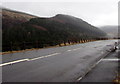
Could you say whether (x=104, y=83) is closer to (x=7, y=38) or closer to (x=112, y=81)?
Answer: (x=112, y=81)

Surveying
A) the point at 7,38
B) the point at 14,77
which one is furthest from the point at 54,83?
the point at 7,38

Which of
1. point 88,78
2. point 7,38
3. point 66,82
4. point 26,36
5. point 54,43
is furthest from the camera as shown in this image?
point 26,36

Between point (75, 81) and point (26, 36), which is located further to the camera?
point (26, 36)

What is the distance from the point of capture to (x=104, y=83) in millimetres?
6480

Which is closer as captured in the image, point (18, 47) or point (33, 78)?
Result: point (33, 78)

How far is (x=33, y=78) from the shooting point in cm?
667

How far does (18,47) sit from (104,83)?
1525cm

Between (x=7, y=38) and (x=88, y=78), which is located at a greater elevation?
(x=7, y=38)

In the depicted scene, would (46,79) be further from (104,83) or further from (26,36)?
(26,36)

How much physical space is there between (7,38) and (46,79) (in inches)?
1164

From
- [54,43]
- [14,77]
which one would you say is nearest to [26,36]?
[54,43]

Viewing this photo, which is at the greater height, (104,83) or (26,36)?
(26,36)

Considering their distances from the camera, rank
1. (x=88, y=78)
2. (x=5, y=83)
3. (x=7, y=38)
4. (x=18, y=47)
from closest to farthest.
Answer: (x=5, y=83) → (x=88, y=78) → (x=18, y=47) → (x=7, y=38)

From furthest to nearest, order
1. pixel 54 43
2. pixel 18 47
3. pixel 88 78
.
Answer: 1. pixel 54 43
2. pixel 18 47
3. pixel 88 78
